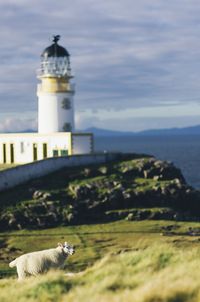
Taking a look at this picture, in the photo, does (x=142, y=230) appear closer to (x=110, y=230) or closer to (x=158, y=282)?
(x=110, y=230)

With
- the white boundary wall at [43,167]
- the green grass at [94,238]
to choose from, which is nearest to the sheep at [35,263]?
the green grass at [94,238]

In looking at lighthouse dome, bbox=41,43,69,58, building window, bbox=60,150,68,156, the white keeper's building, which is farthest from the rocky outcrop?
lighthouse dome, bbox=41,43,69,58

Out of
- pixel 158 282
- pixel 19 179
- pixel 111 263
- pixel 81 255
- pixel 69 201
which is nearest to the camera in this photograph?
pixel 158 282

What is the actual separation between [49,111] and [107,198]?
1667 centimetres

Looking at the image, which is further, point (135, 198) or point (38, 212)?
point (135, 198)

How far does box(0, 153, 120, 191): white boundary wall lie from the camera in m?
52.9

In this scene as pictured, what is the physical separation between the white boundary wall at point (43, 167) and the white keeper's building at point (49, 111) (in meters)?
3.09

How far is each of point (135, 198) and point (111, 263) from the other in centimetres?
3591

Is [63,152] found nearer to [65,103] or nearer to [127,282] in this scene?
[65,103]

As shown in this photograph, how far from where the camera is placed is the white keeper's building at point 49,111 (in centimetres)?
6366

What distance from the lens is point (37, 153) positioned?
208 feet

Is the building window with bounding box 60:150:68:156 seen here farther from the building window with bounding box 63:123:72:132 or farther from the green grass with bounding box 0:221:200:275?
the green grass with bounding box 0:221:200:275

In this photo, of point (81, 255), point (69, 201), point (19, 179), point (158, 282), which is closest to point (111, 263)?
point (158, 282)

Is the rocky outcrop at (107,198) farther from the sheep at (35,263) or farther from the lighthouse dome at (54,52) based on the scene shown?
the sheep at (35,263)
